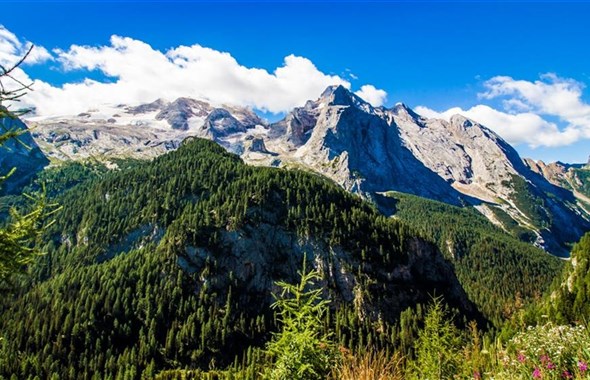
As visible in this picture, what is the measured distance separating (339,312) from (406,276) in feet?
141

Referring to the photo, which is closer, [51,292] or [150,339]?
[150,339]

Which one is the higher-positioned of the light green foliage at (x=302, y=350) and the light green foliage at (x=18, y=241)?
the light green foliage at (x=18, y=241)

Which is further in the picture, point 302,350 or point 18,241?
point 18,241

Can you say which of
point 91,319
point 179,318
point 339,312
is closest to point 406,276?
point 339,312

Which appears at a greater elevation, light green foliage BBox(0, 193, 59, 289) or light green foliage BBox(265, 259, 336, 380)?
light green foliage BBox(0, 193, 59, 289)

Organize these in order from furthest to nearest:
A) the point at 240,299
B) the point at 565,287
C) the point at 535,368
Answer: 1. the point at 240,299
2. the point at 565,287
3. the point at 535,368

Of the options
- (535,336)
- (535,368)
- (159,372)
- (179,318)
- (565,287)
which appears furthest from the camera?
(179,318)

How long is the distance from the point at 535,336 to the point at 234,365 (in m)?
153

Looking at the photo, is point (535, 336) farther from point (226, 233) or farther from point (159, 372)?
point (226, 233)

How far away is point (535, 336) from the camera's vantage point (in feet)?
35.0

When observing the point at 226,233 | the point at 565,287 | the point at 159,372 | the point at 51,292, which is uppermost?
the point at 226,233

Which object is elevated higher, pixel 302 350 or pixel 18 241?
pixel 18 241

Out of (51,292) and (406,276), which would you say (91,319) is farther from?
(406,276)

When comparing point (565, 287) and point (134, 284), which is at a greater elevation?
point (565, 287)
